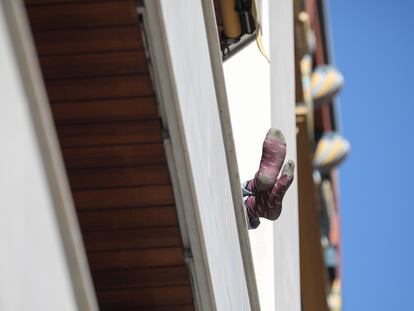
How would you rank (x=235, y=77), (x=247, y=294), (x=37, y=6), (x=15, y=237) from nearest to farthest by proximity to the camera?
(x=15, y=237)
(x=37, y=6)
(x=247, y=294)
(x=235, y=77)

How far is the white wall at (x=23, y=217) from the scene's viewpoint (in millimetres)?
3643

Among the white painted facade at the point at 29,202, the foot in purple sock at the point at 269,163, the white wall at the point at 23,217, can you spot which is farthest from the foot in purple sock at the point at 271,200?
the white wall at the point at 23,217

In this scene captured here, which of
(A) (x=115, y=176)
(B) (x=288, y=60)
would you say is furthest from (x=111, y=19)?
(B) (x=288, y=60)

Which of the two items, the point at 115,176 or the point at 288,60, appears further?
the point at 288,60

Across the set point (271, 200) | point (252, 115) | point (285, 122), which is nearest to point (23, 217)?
point (271, 200)

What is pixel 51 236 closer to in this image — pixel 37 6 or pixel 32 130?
pixel 32 130

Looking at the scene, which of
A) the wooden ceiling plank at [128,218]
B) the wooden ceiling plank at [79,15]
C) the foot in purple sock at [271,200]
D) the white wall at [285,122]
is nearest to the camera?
the wooden ceiling plank at [79,15]

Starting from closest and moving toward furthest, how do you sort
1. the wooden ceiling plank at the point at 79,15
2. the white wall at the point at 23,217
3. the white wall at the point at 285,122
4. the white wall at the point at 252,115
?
the white wall at the point at 23,217, the wooden ceiling plank at the point at 79,15, the white wall at the point at 252,115, the white wall at the point at 285,122

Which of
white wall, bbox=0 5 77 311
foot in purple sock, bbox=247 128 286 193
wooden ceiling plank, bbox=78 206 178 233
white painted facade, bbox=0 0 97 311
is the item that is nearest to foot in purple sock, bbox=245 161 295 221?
foot in purple sock, bbox=247 128 286 193

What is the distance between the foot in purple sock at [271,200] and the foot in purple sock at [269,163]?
0.16 feet

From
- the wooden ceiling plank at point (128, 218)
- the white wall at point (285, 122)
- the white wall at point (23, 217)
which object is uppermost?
the white wall at point (23, 217)

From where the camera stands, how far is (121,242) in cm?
696

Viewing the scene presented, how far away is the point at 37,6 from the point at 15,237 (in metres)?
2.74

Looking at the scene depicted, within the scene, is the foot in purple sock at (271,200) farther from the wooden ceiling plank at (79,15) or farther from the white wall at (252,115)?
the wooden ceiling plank at (79,15)
